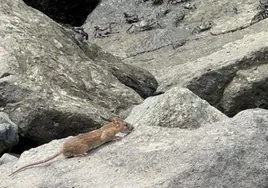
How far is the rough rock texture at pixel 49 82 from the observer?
207 inches

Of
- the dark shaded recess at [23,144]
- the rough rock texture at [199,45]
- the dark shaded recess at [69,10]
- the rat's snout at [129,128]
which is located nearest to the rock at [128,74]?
the rough rock texture at [199,45]

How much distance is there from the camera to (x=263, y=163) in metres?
3.72

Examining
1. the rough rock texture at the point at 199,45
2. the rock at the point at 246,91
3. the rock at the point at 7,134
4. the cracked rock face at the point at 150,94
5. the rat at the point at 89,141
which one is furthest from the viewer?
the rough rock texture at the point at 199,45

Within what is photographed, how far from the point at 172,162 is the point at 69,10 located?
704 centimetres

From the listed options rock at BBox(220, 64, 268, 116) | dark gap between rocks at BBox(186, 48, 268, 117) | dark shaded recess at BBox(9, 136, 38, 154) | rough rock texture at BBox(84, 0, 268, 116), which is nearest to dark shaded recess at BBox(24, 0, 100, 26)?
rough rock texture at BBox(84, 0, 268, 116)

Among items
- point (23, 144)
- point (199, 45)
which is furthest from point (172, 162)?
point (199, 45)

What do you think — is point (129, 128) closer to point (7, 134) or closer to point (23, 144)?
point (7, 134)

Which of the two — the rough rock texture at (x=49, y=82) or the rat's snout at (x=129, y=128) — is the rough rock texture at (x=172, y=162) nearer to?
the rat's snout at (x=129, y=128)

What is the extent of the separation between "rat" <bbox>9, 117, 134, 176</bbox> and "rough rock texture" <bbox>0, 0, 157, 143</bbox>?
0.91 meters

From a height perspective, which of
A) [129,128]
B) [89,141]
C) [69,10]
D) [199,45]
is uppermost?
[199,45]

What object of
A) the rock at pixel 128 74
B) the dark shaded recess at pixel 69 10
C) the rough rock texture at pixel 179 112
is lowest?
the dark shaded recess at pixel 69 10

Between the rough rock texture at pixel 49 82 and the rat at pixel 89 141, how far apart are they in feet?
2.99

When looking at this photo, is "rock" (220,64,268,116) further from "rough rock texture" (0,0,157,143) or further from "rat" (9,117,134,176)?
"rat" (9,117,134,176)

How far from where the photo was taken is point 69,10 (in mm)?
10500
